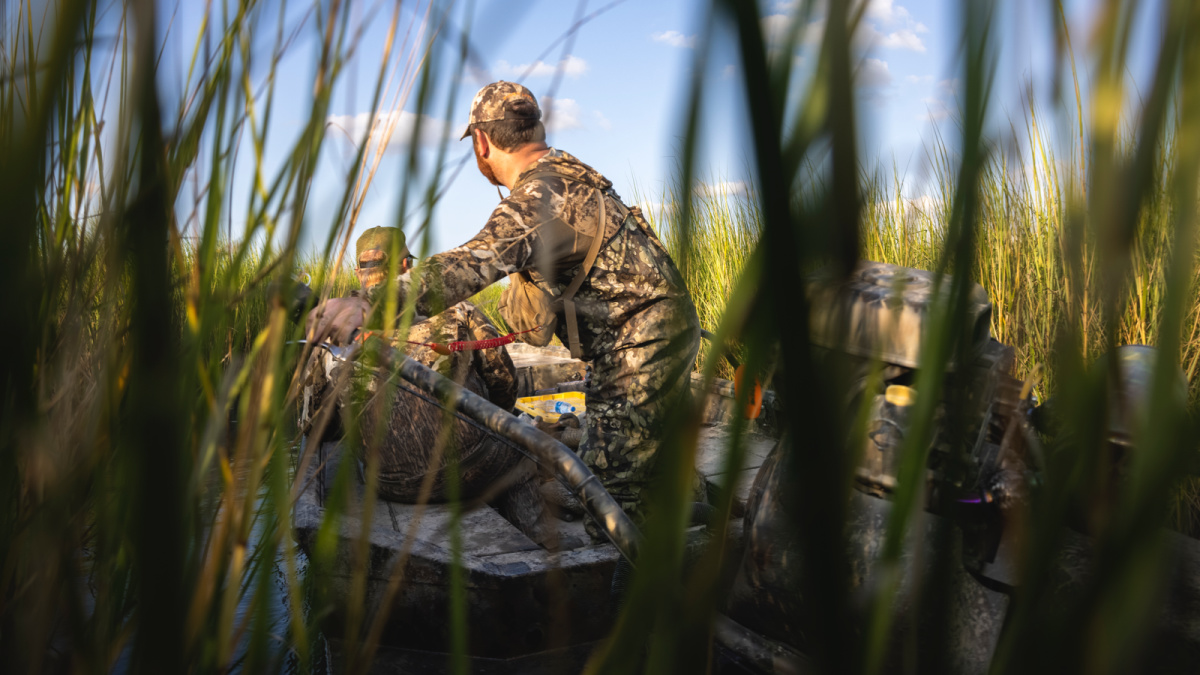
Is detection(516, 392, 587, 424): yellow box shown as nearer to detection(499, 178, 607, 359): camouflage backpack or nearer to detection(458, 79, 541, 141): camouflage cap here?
detection(499, 178, 607, 359): camouflage backpack

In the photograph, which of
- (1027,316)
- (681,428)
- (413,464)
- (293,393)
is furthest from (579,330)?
(681,428)

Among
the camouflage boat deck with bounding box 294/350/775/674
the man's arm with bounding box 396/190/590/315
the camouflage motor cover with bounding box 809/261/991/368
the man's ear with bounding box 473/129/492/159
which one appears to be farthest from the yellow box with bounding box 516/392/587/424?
the camouflage motor cover with bounding box 809/261/991/368

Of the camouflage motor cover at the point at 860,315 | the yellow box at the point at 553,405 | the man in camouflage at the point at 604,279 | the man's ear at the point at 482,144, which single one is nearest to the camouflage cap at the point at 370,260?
the man in camouflage at the point at 604,279

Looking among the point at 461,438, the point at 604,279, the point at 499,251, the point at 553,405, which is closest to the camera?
the point at 499,251

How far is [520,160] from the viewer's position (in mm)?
3732

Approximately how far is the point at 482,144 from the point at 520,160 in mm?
187

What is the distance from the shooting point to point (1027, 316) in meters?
4.44

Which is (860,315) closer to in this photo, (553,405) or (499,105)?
(499,105)

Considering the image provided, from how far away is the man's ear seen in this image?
3.71 metres

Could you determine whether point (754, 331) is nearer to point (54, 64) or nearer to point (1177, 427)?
point (1177, 427)

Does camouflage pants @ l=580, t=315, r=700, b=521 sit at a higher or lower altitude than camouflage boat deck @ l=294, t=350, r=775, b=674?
higher

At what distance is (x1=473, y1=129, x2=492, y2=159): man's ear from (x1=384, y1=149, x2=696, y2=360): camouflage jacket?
0.25m

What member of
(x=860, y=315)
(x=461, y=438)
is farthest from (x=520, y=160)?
(x=860, y=315)

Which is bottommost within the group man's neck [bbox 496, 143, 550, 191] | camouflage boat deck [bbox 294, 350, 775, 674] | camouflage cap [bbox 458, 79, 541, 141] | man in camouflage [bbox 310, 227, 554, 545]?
camouflage boat deck [bbox 294, 350, 775, 674]
